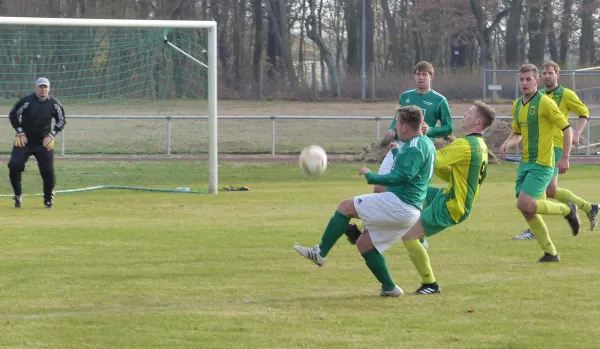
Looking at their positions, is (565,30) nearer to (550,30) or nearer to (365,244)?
(550,30)

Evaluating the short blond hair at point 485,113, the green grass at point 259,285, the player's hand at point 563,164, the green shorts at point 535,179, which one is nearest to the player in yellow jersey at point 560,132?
the green grass at point 259,285

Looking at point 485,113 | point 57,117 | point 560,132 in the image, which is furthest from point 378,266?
point 57,117

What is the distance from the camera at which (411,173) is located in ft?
25.2

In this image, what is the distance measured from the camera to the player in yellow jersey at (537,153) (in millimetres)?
9953

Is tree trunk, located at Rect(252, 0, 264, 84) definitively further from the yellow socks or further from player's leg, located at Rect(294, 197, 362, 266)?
the yellow socks

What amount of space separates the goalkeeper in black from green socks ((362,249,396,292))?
309 inches

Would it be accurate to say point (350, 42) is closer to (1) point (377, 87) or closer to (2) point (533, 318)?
(1) point (377, 87)

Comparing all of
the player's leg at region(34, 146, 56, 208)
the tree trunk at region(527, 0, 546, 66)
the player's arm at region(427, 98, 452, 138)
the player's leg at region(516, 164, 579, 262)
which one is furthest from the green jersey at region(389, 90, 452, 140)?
the tree trunk at region(527, 0, 546, 66)

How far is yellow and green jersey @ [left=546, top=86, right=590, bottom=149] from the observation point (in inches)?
451

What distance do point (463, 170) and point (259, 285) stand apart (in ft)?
6.14

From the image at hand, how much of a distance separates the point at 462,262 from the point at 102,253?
11.4 feet

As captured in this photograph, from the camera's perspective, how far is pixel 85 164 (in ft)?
76.0

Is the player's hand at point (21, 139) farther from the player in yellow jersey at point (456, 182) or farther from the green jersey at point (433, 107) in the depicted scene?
the player in yellow jersey at point (456, 182)

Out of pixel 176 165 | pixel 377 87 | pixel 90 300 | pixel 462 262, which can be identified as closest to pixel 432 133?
pixel 462 262
